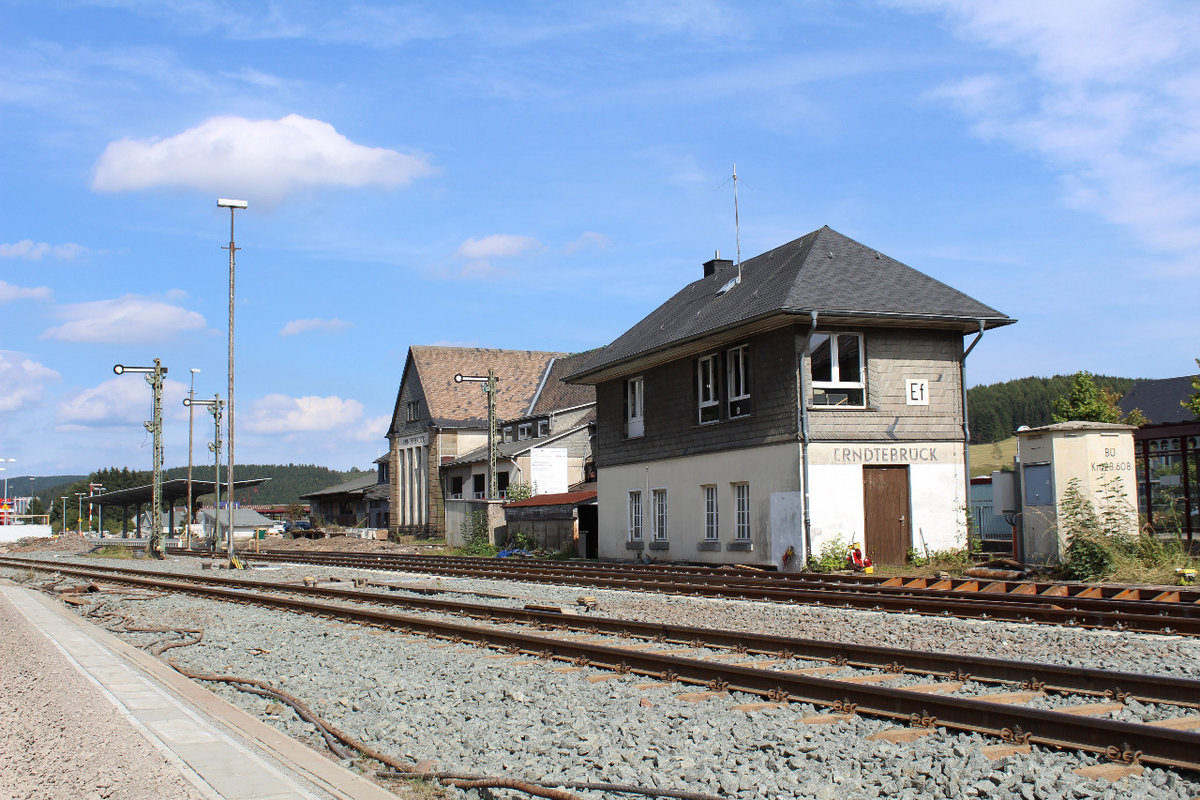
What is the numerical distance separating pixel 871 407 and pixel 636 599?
8.91 meters

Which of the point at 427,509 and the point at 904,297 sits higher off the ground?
the point at 904,297

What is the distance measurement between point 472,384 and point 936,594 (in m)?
46.9

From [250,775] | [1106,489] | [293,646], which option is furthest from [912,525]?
[250,775]

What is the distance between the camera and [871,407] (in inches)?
890

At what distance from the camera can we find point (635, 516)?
95.7 feet

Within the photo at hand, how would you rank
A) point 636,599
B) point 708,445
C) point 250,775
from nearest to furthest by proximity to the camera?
point 250,775 → point 636,599 → point 708,445

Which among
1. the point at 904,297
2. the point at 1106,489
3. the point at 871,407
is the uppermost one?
the point at 904,297

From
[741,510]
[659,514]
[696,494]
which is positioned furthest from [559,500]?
[741,510]

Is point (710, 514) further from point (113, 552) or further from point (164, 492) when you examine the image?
point (164, 492)

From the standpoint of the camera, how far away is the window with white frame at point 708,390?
25469 mm

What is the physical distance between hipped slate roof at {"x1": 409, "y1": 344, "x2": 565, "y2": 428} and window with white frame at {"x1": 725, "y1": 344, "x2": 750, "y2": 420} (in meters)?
33.5

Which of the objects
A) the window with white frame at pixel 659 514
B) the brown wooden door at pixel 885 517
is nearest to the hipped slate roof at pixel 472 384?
the window with white frame at pixel 659 514

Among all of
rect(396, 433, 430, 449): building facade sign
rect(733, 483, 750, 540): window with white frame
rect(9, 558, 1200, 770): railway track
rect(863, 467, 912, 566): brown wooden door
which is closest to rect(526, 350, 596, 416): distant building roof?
rect(396, 433, 430, 449): building facade sign

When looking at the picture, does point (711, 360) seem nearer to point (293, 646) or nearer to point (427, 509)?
point (293, 646)
